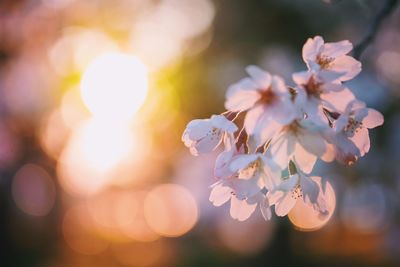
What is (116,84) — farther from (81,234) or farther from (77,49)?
(81,234)

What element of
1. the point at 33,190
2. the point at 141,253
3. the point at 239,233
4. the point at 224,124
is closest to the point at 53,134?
the point at 33,190

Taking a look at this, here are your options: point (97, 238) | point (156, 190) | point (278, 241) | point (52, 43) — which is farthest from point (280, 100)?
point (156, 190)

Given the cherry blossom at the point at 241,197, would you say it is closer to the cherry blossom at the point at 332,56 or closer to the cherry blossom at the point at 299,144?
the cherry blossom at the point at 299,144

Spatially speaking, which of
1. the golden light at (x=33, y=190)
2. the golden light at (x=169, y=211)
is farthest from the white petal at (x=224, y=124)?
the golden light at (x=169, y=211)

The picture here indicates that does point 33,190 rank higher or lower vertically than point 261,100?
lower

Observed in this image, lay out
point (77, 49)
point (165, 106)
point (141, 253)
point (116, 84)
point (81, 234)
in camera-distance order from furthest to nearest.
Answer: point (81, 234) → point (141, 253) → point (116, 84) → point (77, 49) → point (165, 106)

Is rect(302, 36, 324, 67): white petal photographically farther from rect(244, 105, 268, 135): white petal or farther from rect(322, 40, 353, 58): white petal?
rect(244, 105, 268, 135): white petal

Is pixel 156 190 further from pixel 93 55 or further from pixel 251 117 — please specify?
pixel 251 117
